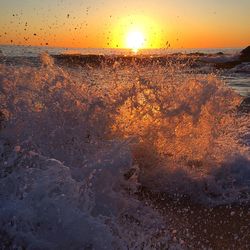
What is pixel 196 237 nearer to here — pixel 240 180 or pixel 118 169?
pixel 118 169

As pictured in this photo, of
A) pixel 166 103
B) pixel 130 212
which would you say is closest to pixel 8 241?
pixel 130 212

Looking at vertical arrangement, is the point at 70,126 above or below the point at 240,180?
A: above

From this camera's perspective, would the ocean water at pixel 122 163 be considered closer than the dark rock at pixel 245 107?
Yes

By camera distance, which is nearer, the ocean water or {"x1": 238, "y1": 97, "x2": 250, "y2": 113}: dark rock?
the ocean water

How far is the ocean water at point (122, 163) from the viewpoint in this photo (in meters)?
3.65

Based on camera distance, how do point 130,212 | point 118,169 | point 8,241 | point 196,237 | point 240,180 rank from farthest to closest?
point 240,180 < point 118,169 < point 130,212 < point 196,237 < point 8,241

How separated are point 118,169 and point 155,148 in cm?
150

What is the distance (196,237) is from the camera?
4.19m

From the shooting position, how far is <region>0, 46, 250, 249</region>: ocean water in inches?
144

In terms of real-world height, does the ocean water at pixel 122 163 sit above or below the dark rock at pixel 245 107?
above

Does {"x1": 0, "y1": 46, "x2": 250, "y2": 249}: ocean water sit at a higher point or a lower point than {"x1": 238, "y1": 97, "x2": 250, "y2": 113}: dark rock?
higher

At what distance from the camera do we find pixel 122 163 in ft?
15.9

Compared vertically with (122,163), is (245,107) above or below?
below

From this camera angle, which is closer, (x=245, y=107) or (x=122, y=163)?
(x=122, y=163)
